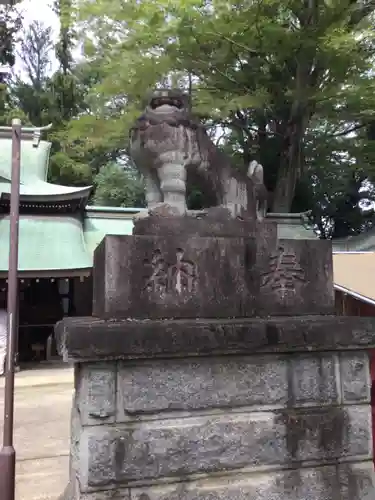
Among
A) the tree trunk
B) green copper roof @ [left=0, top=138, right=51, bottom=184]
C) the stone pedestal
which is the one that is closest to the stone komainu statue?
the stone pedestal

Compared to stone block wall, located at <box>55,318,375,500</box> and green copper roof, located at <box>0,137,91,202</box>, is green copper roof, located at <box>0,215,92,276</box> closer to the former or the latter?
green copper roof, located at <box>0,137,91,202</box>

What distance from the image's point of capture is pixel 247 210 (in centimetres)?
332

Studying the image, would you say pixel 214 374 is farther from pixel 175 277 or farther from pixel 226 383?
pixel 175 277

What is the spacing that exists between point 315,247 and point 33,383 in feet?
28.6

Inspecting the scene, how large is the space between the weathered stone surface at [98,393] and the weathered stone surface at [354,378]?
1395 millimetres

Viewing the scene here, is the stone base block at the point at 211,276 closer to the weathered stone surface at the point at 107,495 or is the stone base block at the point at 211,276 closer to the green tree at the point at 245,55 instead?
the weathered stone surface at the point at 107,495

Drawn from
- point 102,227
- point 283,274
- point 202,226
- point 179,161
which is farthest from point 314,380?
point 102,227

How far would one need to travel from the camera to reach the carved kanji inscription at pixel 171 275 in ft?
9.21

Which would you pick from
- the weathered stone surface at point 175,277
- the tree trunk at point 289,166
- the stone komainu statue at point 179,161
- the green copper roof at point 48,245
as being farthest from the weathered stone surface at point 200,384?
the tree trunk at point 289,166

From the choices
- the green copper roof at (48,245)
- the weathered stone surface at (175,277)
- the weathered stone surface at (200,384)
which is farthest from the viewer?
the green copper roof at (48,245)

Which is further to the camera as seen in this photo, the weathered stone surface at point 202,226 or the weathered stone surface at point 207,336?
the weathered stone surface at point 202,226

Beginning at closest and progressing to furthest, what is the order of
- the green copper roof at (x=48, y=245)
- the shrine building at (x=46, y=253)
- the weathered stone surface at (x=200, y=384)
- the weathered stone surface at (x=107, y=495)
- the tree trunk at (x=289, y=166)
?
the weathered stone surface at (x=107, y=495)
the weathered stone surface at (x=200, y=384)
the green copper roof at (x=48, y=245)
the shrine building at (x=46, y=253)
the tree trunk at (x=289, y=166)

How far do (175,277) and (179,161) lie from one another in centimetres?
77

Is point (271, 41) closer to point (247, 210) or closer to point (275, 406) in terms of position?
point (247, 210)
